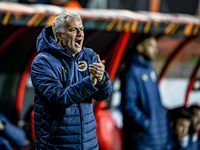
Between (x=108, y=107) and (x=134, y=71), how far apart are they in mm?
1306

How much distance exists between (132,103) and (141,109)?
150mm

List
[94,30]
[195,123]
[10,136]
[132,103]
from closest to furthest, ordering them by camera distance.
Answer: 1. [132,103]
2. [10,136]
3. [94,30]
4. [195,123]

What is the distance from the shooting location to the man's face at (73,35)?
1.61m

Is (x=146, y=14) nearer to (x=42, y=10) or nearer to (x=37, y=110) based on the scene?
(x=42, y=10)

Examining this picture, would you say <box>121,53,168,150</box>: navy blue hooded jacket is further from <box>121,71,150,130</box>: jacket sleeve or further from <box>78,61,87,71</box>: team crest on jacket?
<box>78,61,87,71</box>: team crest on jacket

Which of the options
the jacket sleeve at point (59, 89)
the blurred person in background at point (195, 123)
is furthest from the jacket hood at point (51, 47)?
the blurred person in background at point (195, 123)

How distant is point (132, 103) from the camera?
118 inches

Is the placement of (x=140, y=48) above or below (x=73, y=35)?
below

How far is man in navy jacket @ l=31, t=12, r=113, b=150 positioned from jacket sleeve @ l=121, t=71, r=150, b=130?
4.37ft

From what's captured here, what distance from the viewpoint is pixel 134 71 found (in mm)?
3041

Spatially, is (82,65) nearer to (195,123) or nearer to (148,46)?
(148,46)

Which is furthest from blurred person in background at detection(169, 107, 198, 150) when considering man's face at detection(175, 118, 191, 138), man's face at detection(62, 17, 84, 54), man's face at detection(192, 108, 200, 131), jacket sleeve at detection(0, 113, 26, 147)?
man's face at detection(62, 17, 84, 54)

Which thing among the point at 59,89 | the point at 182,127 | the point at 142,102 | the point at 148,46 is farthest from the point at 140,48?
the point at 59,89

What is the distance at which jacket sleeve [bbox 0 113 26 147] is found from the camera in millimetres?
3119
